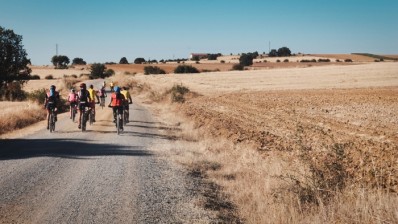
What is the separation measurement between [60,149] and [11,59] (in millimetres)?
39155

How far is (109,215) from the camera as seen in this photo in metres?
7.35

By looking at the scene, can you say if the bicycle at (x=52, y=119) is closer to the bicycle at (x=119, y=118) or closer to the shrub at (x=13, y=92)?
the bicycle at (x=119, y=118)

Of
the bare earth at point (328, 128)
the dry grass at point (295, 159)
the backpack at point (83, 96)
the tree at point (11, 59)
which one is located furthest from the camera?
the tree at point (11, 59)

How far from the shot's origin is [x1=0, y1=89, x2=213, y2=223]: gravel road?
741cm

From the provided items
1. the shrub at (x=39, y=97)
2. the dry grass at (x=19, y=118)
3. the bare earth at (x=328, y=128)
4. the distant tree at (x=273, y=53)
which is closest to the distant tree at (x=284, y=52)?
the distant tree at (x=273, y=53)

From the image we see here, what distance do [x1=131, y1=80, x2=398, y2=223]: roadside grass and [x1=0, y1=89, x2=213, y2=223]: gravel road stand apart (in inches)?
25.2

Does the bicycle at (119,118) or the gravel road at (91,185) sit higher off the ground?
the bicycle at (119,118)

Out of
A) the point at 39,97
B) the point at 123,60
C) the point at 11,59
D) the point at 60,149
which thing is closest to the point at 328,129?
the point at 60,149

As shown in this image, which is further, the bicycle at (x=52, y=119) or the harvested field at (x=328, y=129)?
the bicycle at (x=52, y=119)

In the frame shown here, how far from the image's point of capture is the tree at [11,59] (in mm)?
47750

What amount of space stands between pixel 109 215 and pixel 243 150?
7993 mm

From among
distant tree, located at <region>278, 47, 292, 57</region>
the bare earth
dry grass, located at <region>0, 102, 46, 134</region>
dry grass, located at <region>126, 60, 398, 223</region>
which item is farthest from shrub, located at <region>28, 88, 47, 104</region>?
distant tree, located at <region>278, 47, 292, 57</region>

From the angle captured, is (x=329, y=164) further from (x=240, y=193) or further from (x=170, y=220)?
(x=170, y=220)

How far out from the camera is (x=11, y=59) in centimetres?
4859
